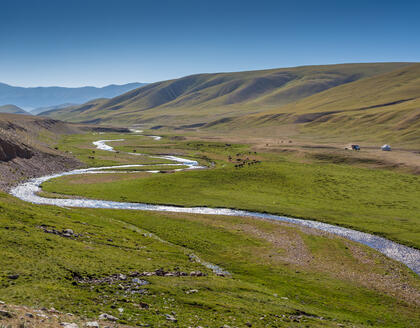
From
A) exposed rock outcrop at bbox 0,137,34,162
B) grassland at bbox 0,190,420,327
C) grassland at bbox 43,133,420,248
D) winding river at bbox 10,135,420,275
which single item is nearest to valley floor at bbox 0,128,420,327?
grassland at bbox 0,190,420,327

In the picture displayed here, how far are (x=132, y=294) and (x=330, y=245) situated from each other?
34932 mm

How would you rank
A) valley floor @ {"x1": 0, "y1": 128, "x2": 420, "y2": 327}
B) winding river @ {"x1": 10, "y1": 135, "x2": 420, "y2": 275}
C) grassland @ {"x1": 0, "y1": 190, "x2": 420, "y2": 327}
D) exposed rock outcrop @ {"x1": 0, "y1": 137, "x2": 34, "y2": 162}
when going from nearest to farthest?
1. grassland @ {"x1": 0, "y1": 190, "x2": 420, "y2": 327}
2. valley floor @ {"x1": 0, "y1": 128, "x2": 420, "y2": 327}
3. winding river @ {"x1": 10, "y1": 135, "x2": 420, "y2": 275}
4. exposed rock outcrop @ {"x1": 0, "y1": 137, "x2": 34, "y2": 162}

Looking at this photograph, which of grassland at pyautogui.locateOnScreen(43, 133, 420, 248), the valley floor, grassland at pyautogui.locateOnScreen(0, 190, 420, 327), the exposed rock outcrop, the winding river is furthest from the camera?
the exposed rock outcrop

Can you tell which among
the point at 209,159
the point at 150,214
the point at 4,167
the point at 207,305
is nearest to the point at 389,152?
the point at 209,159

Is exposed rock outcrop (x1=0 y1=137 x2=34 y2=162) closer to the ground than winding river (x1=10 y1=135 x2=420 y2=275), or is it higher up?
higher up

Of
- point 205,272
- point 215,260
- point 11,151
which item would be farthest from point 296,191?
point 11,151

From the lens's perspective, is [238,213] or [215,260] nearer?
[215,260]

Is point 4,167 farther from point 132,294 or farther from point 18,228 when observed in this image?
point 132,294

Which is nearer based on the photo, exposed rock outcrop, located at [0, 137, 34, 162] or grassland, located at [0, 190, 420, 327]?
grassland, located at [0, 190, 420, 327]

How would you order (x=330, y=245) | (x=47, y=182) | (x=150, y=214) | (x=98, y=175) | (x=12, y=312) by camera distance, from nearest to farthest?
(x=12, y=312)
(x=330, y=245)
(x=150, y=214)
(x=47, y=182)
(x=98, y=175)

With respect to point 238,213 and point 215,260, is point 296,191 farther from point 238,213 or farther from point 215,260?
point 215,260

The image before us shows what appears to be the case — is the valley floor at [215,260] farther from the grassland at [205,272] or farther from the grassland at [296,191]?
the grassland at [296,191]

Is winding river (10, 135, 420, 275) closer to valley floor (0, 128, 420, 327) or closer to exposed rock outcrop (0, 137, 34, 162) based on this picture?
valley floor (0, 128, 420, 327)

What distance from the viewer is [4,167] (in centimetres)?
9131
